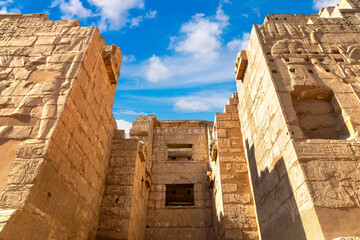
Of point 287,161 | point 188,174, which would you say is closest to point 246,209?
point 287,161

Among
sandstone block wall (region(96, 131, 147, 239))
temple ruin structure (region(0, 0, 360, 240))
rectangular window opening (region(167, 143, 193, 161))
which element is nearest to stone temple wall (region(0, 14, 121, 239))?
temple ruin structure (region(0, 0, 360, 240))

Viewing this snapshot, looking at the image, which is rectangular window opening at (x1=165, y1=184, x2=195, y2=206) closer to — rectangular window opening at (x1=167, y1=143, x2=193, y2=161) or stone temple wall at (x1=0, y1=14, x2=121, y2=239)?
rectangular window opening at (x1=167, y1=143, x2=193, y2=161)

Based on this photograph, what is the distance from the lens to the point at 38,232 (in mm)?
2689

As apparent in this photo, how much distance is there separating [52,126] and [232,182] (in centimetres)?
422

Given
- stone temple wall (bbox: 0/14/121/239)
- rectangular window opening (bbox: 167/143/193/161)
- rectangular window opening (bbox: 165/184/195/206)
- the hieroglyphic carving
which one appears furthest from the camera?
rectangular window opening (bbox: 167/143/193/161)

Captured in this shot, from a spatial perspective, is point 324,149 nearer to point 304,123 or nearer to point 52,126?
point 304,123

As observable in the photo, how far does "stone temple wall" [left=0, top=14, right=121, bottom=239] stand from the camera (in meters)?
2.73

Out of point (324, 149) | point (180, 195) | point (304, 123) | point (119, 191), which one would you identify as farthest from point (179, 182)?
point (324, 149)

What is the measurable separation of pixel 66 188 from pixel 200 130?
702 cm

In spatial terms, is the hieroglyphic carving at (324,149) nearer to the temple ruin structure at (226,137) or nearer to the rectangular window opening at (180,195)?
the temple ruin structure at (226,137)

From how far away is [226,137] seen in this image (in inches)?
260

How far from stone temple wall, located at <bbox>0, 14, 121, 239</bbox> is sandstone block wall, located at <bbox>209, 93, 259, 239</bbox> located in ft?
9.22

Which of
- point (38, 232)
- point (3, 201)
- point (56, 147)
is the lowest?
point (38, 232)

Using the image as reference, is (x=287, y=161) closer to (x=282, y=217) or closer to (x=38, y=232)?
(x=282, y=217)
